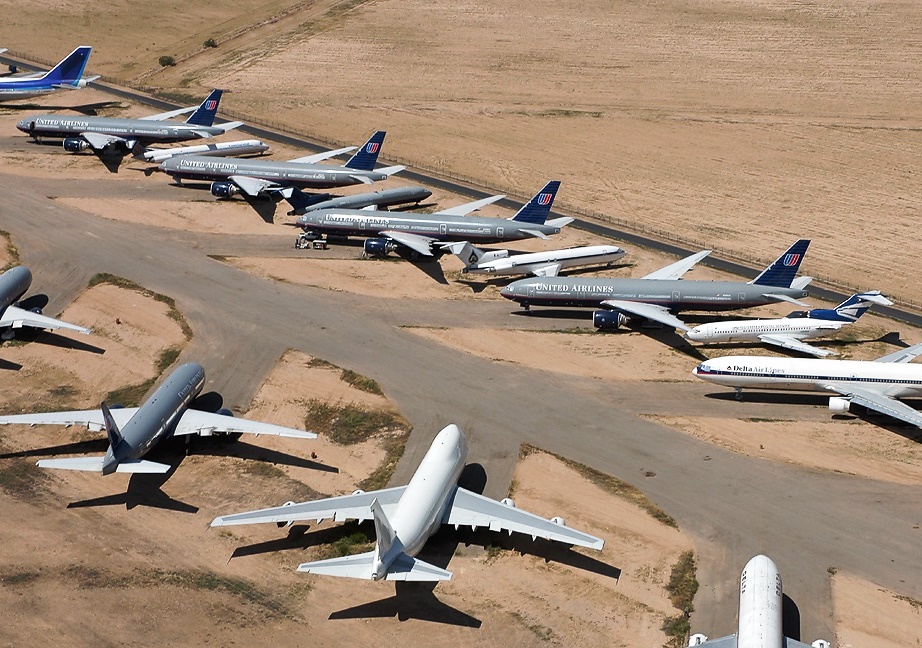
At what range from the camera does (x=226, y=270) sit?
4161 inches

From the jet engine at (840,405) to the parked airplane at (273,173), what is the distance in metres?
62.9

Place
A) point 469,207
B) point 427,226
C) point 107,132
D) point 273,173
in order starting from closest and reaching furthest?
point 427,226, point 469,207, point 273,173, point 107,132

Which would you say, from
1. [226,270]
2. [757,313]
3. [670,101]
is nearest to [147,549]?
[226,270]

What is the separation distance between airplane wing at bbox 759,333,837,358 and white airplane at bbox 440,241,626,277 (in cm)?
2104

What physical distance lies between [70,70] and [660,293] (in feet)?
352

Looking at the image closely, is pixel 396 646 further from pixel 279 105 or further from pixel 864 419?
pixel 279 105

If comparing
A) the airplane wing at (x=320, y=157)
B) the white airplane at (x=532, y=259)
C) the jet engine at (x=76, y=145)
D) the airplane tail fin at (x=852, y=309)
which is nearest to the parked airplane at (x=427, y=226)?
the white airplane at (x=532, y=259)

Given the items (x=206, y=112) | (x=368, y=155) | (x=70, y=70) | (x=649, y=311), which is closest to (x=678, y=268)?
(x=649, y=311)

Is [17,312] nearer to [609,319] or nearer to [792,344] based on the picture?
[609,319]

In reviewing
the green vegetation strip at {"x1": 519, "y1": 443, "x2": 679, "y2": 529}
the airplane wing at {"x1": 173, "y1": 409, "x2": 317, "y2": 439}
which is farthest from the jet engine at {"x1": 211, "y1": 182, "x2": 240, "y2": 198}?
the green vegetation strip at {"x1": 519, "y1": 443, "x2": 679, "y2": 529}

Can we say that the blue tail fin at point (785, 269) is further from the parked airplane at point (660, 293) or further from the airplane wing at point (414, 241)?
the airplane wing at point (414, 241)

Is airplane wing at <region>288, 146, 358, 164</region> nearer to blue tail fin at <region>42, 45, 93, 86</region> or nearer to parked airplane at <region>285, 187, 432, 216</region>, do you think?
parked airplane at <region>285, 187, 432, 216</region>

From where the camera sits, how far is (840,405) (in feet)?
263

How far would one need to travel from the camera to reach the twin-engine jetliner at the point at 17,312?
8912 centimetres
